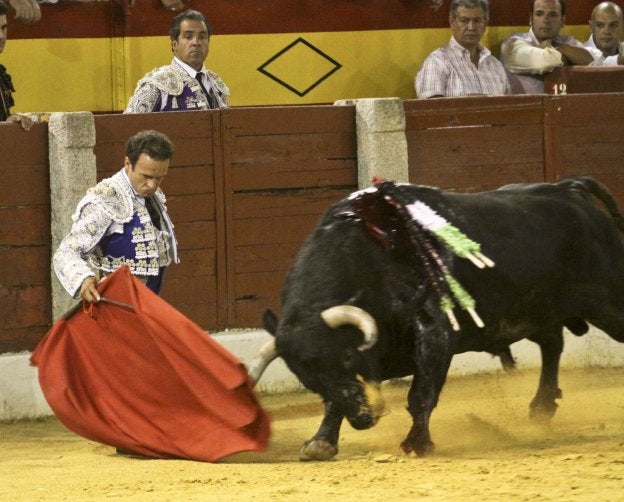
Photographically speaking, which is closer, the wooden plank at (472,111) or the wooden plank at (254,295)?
the wooden plank at (254,295)

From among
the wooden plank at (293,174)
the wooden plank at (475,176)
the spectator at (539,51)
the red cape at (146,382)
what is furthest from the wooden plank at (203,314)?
the spectator at (539,51)

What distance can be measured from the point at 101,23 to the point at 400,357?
3434mm

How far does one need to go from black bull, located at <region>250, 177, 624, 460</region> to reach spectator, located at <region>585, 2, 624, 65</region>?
305 cm

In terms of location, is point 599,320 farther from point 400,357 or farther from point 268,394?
point 268,394

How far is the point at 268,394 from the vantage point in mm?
7633

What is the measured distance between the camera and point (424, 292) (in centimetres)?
581

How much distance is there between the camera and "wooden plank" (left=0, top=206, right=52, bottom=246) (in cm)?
703

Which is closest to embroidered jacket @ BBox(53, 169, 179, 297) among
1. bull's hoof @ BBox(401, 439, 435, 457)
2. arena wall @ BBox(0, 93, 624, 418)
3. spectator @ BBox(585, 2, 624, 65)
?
arena wall @ BBox(0, 93, 624, 418)

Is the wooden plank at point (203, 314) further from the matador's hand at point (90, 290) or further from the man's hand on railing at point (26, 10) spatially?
the man's hand on railing at point (26, 10)

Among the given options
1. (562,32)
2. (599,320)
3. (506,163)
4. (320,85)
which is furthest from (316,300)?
(562,32)

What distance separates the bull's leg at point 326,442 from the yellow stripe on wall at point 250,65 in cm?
335

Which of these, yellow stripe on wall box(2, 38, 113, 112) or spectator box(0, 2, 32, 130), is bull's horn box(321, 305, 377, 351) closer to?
spectator box(0, 2, 32, 130)

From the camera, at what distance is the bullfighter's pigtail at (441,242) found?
19.2 feet

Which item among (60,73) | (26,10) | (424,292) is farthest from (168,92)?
(424,292)
